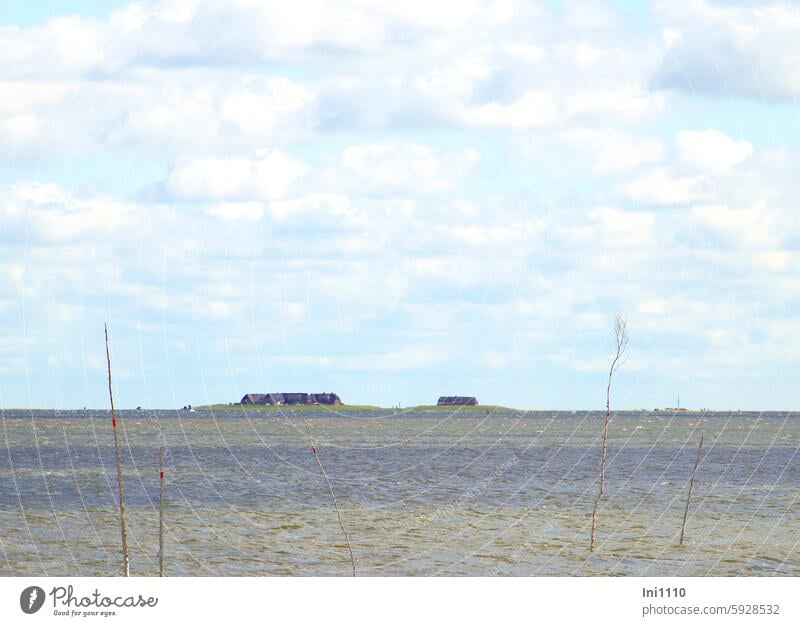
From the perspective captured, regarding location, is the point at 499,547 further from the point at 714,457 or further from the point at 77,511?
the point at 714,457

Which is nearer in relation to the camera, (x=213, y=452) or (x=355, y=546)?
(x=355, y=546)

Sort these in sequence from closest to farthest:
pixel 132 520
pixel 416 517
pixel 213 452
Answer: pixel 132 520, pixel 416 517, pixel 213 452

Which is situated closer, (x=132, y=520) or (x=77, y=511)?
(x=132, y=520)

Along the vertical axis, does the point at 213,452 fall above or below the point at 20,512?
above

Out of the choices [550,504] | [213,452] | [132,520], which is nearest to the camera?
[132,520]

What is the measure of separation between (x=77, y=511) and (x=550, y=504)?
27.4 m
